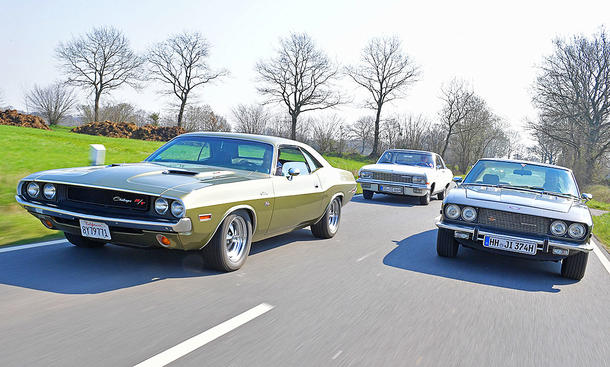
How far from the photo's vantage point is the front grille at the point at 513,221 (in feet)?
19.6

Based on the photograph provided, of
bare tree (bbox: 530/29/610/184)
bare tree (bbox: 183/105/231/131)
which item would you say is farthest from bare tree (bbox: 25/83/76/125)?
bare tree (bbox: 530/29/610/184)

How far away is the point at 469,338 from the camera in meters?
3.74

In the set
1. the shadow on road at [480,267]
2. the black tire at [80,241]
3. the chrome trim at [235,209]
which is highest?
the chrome trim at [235,209]

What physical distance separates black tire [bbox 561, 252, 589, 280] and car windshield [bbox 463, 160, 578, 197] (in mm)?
1411

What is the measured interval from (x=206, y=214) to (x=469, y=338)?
2.50 metres

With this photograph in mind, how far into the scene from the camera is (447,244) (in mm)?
6629

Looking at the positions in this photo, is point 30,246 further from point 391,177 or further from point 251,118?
point 251,118

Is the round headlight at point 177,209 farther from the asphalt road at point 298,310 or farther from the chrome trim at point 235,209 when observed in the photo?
the asphalt road at point 298,310

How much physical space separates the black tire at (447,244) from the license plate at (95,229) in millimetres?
4171

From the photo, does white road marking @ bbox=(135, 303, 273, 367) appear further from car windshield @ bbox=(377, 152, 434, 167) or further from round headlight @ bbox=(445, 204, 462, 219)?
car windshield @ bbox=(377, 152, 434, 167)

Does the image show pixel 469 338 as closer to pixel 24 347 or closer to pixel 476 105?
pixel 24 347

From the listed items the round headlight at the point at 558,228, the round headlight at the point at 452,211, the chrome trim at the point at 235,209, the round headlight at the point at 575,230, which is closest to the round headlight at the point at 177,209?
the chrome trim at the point at 235,209

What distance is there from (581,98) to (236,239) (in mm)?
43756

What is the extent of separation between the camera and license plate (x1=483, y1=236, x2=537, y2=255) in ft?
19.3
